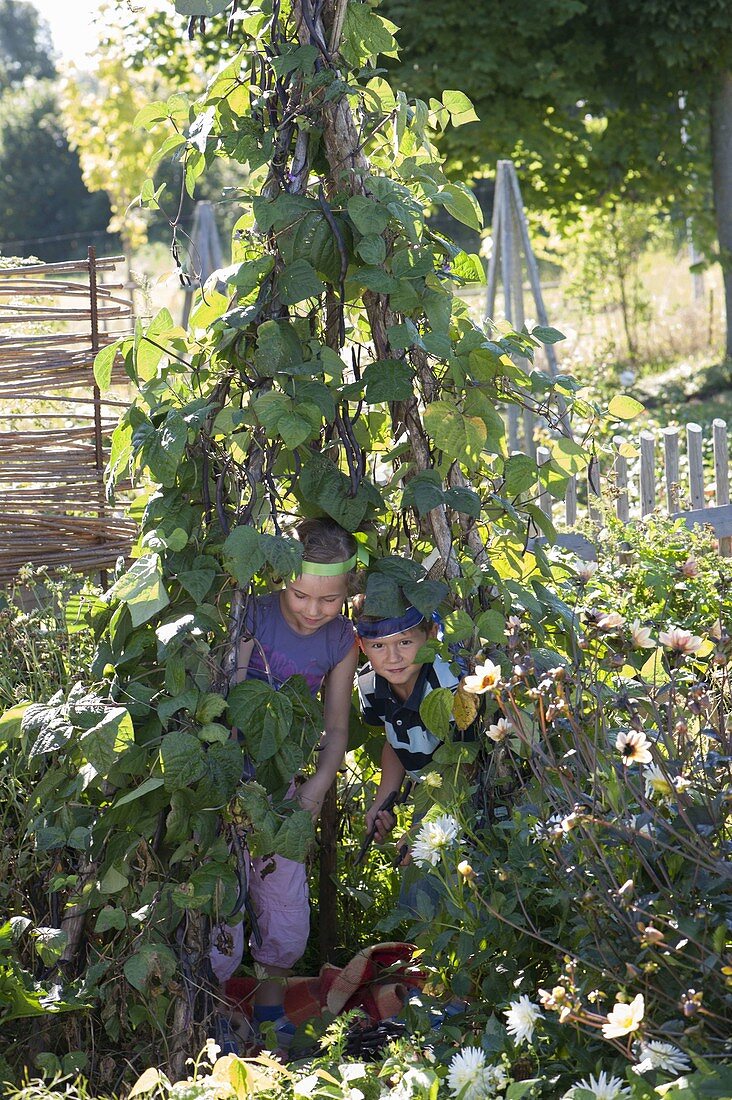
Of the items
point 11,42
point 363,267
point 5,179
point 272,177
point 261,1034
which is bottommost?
point 261,1034

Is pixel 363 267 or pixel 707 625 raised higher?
pixel 363 267

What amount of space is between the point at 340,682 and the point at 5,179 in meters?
30.6

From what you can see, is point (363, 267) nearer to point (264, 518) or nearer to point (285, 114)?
point (285, 114)

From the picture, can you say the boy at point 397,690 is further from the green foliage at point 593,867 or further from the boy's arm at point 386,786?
the green foliage at point 593,867

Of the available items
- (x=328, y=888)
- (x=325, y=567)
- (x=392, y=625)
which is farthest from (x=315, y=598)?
(x=328, y=888)

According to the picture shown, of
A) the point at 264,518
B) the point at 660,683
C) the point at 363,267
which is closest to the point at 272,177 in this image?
the point at 363,267

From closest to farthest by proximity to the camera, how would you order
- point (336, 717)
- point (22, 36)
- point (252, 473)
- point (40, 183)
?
point (252, 473) < point (336, 717) < point (40, 183) < point (22, 36)

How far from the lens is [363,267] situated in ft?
7.54

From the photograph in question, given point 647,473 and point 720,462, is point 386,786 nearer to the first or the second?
point 647,473

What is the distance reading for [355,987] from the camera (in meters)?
2.47

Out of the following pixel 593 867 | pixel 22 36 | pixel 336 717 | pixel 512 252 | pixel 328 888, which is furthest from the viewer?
pixel 22 36

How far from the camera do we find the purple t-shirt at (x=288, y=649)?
2615mm

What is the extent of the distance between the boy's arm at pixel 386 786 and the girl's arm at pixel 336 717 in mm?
111

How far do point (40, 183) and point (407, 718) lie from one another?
1190 inches
